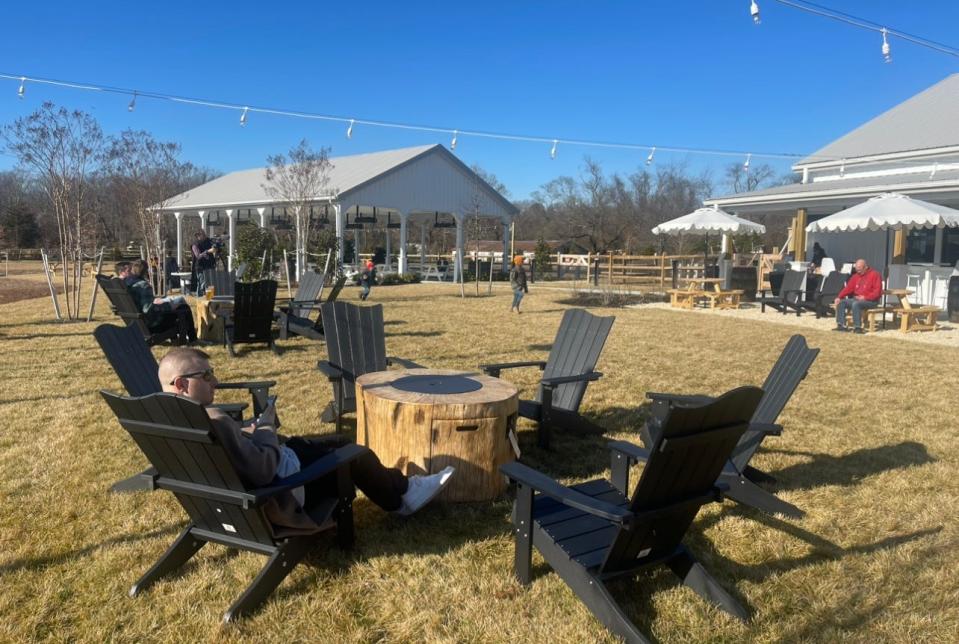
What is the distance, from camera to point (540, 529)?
2.80 meters

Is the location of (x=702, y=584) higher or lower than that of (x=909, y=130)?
lower

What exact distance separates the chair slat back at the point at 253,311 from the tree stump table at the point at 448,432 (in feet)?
14.7

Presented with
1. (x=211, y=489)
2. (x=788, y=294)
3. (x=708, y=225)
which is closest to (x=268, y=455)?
(x=211, y=489)

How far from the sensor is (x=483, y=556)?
3.13 metres

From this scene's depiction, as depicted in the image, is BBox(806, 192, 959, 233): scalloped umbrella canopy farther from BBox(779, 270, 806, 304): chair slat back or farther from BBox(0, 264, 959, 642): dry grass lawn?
BBox(0, 264, 959, 642): dry grass lawn

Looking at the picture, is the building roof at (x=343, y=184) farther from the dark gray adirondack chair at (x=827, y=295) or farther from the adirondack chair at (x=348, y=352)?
the adirondack chair at (x=348, y=352)

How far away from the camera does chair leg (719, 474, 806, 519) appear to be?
134 inches

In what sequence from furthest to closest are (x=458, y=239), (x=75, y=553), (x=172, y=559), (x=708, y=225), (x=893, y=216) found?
1. (x=458, y=239)
2. (x=708, y=225)
3. (x=893, y=216)
4. (x=75, y=553)
5. (x=172, y=559)

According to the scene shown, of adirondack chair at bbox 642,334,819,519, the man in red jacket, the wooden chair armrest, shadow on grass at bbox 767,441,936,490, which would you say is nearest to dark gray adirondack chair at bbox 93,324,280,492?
the wooden chair armrest

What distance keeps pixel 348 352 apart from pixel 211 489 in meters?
2.56

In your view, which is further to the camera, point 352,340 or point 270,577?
point 352,340

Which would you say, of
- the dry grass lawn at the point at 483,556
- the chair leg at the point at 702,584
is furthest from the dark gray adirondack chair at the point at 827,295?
the chair leg at the point at 702,584

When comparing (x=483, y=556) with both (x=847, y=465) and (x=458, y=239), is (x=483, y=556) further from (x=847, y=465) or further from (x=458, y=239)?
(x=458, y=239)

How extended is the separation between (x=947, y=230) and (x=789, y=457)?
13.7 m
